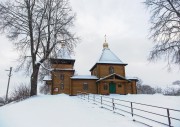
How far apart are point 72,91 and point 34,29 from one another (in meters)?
16.3

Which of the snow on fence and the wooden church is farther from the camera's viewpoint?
the wooden church

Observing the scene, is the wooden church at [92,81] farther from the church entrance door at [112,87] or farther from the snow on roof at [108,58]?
the snow on roof at [108,58]

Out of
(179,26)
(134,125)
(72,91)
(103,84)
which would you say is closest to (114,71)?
(103,84)

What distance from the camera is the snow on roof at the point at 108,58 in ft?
127

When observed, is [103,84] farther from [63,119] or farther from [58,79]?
[63,119]

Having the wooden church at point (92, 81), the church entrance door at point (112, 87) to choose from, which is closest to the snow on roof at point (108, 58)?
the wooden church at point (92, 81)

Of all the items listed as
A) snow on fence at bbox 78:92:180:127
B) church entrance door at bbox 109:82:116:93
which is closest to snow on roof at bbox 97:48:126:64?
church entrance door at bbox 109:82:116:93

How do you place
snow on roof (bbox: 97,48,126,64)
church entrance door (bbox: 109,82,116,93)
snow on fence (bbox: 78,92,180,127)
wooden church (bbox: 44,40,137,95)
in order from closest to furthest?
snow on fence (bbox: 78,92,180,127), wooden church (bbox: 44,40,137,95), church entrance door (bbox: 109,82,116,93), snow on roof (bbox: 97,48,126,64)

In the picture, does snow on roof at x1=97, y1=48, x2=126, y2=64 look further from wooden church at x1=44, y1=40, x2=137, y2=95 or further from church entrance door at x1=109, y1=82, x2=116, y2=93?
church entrance door at x1=109, y1=82, x2=116, y2=93

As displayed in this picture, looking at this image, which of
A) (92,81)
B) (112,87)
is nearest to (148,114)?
(112,87)

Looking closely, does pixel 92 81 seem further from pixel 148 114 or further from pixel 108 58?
pixel 148 114

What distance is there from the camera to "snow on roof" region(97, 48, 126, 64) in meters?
38.6

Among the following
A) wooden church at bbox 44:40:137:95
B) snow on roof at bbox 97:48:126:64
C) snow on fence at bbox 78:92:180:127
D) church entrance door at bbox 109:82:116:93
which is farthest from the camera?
snow on roof at bbox 97:48:126:64

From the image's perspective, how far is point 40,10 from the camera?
21797 mm
